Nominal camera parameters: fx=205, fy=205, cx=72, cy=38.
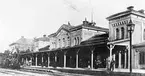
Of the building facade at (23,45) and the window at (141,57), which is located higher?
the building facade at (23,45)

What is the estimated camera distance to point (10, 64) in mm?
30734

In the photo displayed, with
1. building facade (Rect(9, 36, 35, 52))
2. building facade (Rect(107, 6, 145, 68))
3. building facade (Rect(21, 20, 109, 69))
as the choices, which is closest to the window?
building facade (Rect(107, 6, 145, 68))

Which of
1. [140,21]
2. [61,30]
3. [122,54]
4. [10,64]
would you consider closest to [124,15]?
[140,21]

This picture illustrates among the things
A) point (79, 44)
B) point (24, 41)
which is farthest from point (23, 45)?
point (79, 44)

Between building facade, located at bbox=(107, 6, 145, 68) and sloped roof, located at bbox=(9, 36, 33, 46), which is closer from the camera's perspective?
building facade, located at bbox=(107, 6, 145, 68)

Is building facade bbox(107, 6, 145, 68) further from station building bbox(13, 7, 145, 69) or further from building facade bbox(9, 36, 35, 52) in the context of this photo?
building facade bbox(9, 36, 35, 52)

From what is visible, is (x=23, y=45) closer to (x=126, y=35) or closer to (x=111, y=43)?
(x=126, y=35)

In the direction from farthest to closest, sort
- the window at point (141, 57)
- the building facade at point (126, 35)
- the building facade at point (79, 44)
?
the building facade at point (79, 44), the building facade at point (126, 35), the window at point (141, 57)

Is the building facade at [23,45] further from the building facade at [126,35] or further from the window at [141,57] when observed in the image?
the window at [141,57]

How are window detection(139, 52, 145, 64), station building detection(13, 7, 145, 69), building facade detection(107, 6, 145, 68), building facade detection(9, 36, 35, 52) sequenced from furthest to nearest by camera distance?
1. building facade detection(9, 36, 35, 52)
2. building facade detection(107, 6, 145, 68)
3. station building detection(13, 7, 145, 69)
4. window detection(139, 52, 145, 64)

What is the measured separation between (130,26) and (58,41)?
80.9ft

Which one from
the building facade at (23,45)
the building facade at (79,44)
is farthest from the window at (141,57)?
the building facade at (23,45)

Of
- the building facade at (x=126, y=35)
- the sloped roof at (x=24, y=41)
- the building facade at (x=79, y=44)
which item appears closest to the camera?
the building facade at (x=126, y=35)

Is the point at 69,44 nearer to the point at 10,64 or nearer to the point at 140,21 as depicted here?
the point at 10,64
